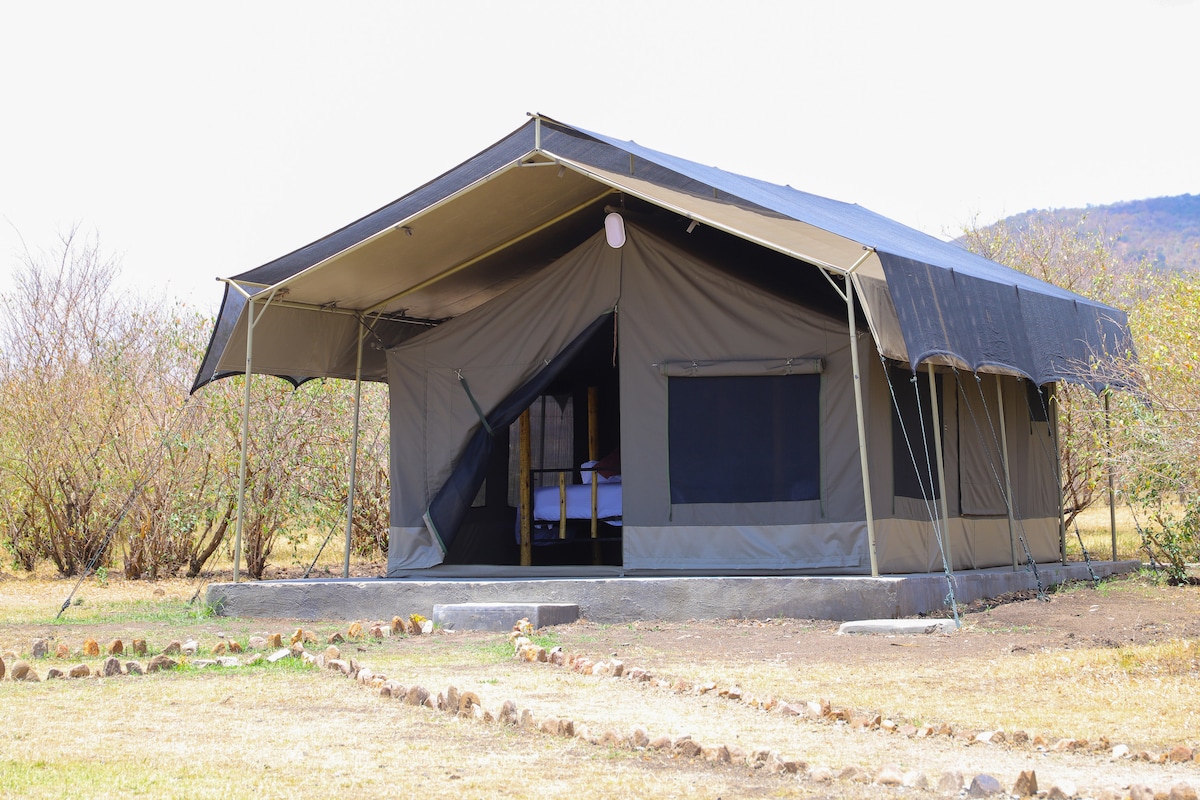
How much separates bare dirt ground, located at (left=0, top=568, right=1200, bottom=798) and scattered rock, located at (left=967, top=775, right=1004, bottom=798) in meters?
0.13

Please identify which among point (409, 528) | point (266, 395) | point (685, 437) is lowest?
point (409, 528)

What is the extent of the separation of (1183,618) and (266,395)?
28.6 ft

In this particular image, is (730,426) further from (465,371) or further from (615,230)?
(465,371)

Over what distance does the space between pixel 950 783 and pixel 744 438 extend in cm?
506

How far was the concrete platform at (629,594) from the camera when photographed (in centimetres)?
730

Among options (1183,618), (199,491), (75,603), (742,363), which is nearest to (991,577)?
(1183,618)

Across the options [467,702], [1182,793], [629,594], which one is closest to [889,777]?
[1182,793]

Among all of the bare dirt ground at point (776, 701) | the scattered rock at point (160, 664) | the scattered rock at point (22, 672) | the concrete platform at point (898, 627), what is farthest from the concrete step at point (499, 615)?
the scattered rock at point (22, 672)

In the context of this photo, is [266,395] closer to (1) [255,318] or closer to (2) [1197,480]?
(1) [255,318]

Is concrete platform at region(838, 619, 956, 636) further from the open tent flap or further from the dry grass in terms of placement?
the dry grass

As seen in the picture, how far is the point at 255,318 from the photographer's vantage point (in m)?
8.95

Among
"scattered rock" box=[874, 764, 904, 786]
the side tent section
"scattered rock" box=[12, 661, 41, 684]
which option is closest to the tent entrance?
the side tent section

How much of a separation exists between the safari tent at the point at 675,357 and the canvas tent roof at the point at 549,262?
23 millimetres

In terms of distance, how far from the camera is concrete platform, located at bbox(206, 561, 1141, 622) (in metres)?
7.30
